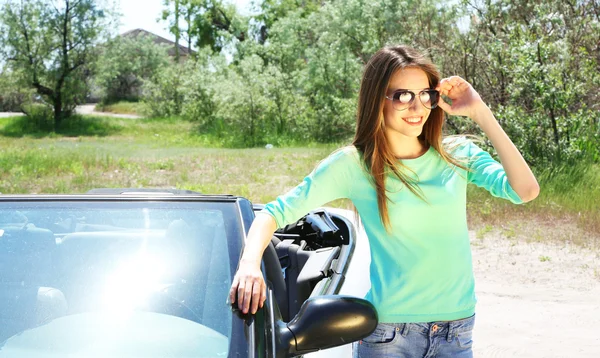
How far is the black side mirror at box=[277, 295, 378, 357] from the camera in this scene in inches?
79.0

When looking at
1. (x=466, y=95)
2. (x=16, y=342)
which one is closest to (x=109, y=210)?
(x=16, y=342)

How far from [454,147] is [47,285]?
1301 mm

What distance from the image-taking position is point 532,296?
7.39 m

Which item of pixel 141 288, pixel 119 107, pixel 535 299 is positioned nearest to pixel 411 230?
pixel 141 288

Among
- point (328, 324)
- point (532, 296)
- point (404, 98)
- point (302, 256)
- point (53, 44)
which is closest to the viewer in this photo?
point (328, 324)

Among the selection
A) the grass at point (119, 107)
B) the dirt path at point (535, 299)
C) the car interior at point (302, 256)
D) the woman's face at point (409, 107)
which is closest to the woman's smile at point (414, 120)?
the woman's face at point (409, 107)

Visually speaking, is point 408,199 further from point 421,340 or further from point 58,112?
point 58,112

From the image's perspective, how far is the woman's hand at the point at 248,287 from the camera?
2.02 meters

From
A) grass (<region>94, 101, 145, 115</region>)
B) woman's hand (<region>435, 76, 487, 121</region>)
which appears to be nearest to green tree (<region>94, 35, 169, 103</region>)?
grass (<region>94, 101, 145, 115</region>)

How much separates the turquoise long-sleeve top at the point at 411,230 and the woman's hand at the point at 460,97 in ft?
0.63

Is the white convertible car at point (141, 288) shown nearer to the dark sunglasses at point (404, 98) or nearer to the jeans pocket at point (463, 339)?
the jeans pocket at point (463, 339)

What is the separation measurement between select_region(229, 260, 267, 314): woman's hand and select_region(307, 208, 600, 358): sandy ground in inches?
45.1

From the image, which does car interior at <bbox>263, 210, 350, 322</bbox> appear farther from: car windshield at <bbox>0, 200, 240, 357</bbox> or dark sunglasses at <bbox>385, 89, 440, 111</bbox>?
dark sunglasses at <bbox>385, 89, 440, 111</bbox>

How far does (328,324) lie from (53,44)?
38563 millimetres
